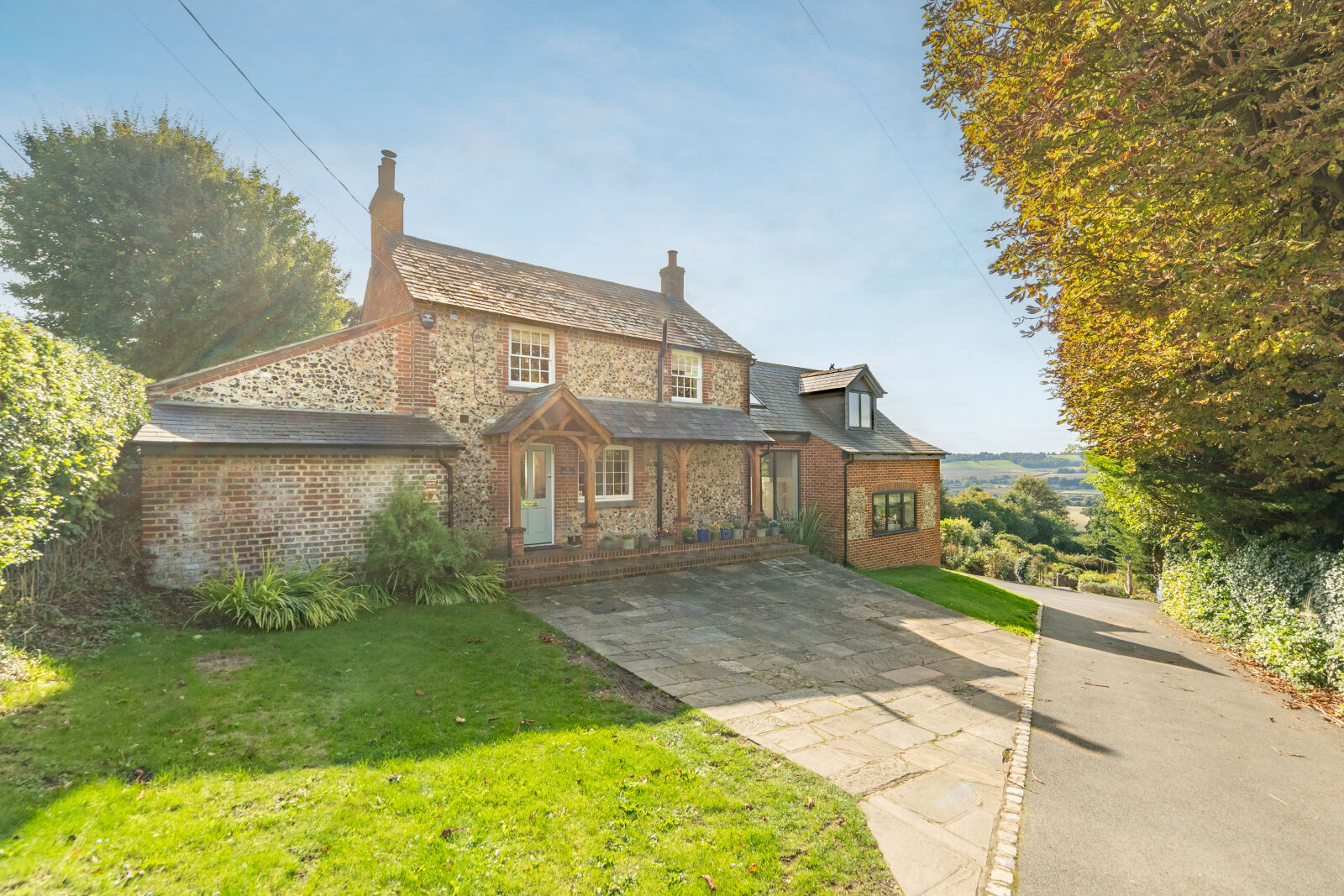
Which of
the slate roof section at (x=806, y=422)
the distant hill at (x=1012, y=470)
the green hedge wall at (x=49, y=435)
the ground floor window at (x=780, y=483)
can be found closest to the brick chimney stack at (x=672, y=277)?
the slate roof section at (x=806, y=422)

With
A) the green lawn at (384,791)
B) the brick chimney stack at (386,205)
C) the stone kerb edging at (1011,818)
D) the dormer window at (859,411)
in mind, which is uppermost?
the brick chimney stack at (386,205)

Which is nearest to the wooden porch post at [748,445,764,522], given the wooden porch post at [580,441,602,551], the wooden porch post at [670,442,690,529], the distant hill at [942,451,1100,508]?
the wooden porch post at [670,442,690,529]

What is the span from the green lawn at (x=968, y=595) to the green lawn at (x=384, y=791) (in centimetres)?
965

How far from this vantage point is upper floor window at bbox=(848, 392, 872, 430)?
20.3 meters

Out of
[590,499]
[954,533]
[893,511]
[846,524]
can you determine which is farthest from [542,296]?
[954,533]

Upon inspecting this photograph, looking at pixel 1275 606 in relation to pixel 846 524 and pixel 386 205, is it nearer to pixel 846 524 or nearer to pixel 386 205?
pixel 846 524

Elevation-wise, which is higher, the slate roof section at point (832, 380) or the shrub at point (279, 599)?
the slate roof section at point (832, 380)

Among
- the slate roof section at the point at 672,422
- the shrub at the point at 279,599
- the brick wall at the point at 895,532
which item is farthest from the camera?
the brick wall at the point at 895,532

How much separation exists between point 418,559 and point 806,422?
43.9 ft

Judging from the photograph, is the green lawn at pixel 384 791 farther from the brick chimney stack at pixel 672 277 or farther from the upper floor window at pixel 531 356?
the brick chimney stack at pixel 672 277

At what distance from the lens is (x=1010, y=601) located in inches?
626

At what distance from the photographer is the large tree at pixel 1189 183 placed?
546 centimetres

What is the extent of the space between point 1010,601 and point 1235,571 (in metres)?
5.28

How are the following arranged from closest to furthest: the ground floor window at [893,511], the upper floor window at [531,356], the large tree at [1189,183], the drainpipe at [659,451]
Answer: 1. the large tree at [1189,183]
2. the upper floor window at [531,356]
3. the drainpipe at [659,451]
4. the ground floor window at [893,511]
